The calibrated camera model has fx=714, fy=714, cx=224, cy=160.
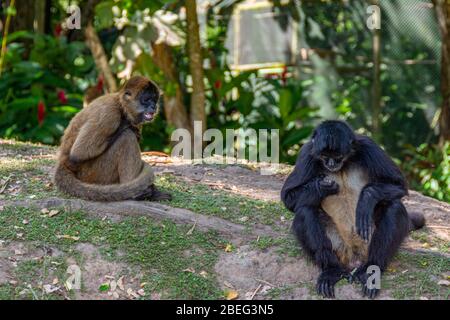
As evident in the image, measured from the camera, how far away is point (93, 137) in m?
7.23

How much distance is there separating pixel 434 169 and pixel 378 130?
162 centimetres

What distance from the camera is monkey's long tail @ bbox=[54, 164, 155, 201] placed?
721 centimetres

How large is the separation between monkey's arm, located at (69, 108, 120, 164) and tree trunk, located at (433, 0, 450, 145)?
285 inches

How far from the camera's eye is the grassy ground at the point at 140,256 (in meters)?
6.00

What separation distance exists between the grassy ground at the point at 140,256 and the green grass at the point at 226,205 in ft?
0.07

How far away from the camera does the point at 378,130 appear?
1341cm

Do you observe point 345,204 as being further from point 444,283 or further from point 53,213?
point 53,213

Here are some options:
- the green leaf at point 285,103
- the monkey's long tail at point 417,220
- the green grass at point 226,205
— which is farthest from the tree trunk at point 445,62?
the green grass at point 226,205

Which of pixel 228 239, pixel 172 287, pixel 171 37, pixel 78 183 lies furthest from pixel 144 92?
pixel 171 37

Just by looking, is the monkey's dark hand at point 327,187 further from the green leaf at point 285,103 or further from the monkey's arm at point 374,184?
the green leaf at point 285,103

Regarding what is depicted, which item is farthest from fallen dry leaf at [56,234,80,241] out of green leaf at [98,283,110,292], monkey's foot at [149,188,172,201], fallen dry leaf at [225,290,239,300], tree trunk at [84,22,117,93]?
tree trunk at [84,22,117,93]

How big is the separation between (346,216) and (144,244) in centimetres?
186

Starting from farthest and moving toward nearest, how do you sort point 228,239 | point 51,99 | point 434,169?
point 51,99 < point 434,169 < point 228,239

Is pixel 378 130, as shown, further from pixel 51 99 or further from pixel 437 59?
pixel 51 99
